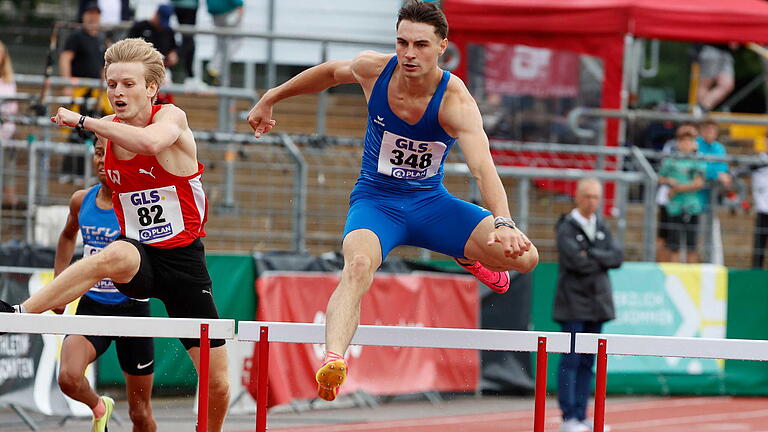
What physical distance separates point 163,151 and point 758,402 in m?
8.43

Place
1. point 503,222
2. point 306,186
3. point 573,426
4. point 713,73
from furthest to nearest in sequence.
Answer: point 713,73
point 306,186
point 573,426
point 503,222

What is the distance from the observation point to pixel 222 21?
12461mm

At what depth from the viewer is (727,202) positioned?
1262 cm

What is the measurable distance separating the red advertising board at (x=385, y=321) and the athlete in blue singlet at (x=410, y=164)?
3.78 metres

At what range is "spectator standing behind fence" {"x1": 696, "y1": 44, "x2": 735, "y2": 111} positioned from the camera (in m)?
16.1

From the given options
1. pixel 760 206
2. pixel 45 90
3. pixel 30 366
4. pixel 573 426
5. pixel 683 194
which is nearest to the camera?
pixel 30 366

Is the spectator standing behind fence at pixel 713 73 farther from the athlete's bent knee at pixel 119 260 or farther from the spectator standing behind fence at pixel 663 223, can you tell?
the athlete's bent knee at pixel 119 260

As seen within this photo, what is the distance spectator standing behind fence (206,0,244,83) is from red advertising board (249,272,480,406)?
285cm

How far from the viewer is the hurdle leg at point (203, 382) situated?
546 centimetres

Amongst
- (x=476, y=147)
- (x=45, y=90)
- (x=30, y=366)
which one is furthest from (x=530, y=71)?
(x=476, y=147)

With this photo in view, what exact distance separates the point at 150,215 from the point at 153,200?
0.08 meters

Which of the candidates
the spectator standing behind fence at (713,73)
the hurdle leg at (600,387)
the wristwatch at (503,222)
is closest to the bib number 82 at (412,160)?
the wristwatch at (503,222)

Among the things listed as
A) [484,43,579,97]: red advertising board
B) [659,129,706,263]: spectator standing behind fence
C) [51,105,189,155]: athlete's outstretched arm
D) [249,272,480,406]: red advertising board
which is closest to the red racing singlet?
[51,105,189,155]: athlete's outstretched arm

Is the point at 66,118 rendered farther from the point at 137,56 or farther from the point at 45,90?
the point at 45,90
